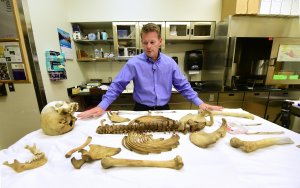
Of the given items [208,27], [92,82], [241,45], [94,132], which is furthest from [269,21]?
[92,82]

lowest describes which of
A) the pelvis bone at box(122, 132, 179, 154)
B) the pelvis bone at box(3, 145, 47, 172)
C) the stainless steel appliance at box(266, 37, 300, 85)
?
the pelvis bone at box(3, 145, 47, 172)

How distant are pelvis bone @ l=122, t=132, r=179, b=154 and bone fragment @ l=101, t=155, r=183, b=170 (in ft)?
0.29

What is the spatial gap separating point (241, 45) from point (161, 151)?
2719mm

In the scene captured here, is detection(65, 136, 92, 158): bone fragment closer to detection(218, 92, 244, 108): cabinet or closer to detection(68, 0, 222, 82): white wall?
detection(218, 92, 244, 108): cabinet

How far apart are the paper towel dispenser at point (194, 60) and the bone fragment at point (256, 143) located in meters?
2.32

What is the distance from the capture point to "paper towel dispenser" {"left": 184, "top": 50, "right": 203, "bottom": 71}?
2.96 meters

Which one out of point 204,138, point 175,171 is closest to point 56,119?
point 175,171

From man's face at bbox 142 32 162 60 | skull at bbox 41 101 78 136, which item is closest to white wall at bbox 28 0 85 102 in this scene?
skull at bbox 41 101 78 136

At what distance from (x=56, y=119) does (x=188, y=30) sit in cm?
260

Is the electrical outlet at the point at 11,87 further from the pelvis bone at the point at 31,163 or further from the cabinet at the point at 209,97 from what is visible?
the cabinet at the point at 209,97

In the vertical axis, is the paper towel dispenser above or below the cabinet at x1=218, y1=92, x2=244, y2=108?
above

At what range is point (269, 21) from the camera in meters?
2.51

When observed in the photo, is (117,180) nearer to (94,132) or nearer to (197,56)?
(94,132)

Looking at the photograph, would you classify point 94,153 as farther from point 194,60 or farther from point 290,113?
point 194,60
